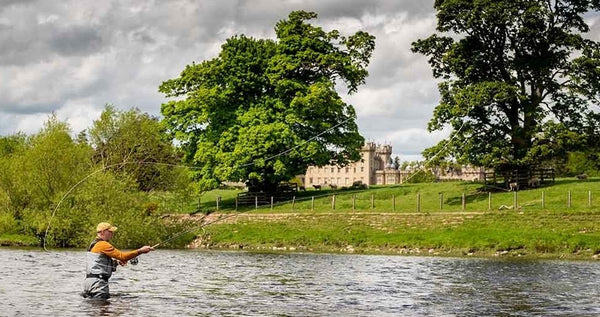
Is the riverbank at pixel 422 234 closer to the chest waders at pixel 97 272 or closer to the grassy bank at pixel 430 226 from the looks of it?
the grassy bank at pixel 430 226

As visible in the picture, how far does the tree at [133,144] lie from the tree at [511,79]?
2646 cm

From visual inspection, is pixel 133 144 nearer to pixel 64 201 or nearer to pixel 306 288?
pixel 64 201

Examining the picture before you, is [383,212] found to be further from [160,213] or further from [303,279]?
[303,279]

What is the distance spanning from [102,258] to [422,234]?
36.5 meters

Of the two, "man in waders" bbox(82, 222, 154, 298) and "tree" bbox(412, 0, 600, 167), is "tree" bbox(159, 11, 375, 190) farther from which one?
"man in waders" bbox(82, 222, 154, 298)

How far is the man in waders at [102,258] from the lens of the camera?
23641 mm

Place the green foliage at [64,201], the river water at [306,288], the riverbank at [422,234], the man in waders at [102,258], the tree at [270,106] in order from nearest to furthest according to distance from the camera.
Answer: the river water at [306,288], the man in waders at [102,258], the riverbank at [422,234], the green foliage at [64,201], the tree at [270,106]

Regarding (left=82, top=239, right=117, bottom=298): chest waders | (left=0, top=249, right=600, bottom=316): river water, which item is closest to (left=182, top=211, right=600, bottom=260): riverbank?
(left=0, top=249, right=600, bottom=316): river water

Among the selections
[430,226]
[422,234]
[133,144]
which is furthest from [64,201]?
[133,144]

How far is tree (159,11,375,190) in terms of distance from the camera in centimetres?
7731

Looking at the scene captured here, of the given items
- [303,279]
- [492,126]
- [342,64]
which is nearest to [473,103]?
[492,126]

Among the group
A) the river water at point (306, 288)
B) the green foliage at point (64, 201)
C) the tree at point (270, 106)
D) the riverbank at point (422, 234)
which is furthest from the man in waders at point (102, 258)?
the tree at point (270, 106)

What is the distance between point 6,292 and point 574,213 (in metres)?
39.3

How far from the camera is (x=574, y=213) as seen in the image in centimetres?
5569
